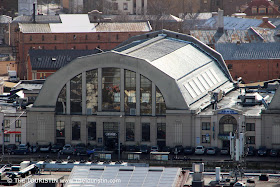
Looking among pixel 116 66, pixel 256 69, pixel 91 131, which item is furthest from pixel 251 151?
pixel 256 69

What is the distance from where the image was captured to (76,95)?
449 ft

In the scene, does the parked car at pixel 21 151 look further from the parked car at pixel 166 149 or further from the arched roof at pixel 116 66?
the parked car at pixel 166 149

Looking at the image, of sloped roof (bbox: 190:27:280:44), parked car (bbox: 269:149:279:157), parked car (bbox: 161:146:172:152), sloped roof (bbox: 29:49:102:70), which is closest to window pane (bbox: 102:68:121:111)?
parked car (bbox: 161:146:172:152)

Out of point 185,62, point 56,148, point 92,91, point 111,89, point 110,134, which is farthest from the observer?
point 185,62

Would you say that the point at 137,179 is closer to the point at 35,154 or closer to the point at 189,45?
the point at 35,154

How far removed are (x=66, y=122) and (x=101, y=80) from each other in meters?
6.43

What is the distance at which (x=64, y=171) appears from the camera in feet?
365

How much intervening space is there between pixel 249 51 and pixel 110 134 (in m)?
49.5

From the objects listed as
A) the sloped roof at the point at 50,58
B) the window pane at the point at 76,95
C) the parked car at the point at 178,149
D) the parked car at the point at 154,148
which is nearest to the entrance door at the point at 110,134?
the window pane at the point at 76,95

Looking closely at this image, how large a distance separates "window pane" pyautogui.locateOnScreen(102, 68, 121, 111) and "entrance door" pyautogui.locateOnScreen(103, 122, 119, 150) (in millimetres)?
1896

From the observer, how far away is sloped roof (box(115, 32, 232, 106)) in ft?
459

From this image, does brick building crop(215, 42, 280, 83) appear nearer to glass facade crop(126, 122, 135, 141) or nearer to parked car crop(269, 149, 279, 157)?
glass facade crop(126, 122, 135, 141)

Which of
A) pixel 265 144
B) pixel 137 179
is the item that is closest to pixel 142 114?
pixel 265 144

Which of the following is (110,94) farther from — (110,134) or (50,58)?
(50,58)
